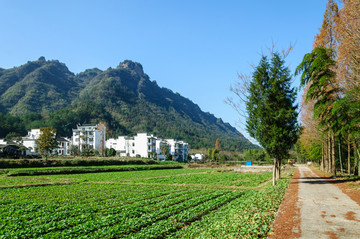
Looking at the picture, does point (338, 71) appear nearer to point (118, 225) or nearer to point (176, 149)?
point (118, 225)

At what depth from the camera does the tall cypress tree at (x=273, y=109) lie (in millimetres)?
23656

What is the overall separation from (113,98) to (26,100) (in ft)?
187

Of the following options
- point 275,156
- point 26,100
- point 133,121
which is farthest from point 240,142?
point 275,156

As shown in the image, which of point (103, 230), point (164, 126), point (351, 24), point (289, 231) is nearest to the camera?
point (289, 231)

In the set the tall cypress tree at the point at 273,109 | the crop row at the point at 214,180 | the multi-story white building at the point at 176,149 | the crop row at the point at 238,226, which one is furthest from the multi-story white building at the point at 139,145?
the crop row at the point at 238,226

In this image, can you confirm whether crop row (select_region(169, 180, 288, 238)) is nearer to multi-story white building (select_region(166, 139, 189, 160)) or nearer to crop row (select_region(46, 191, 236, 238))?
crop row (select_region(46, 191, 236, 238))

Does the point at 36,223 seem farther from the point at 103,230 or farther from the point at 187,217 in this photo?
the point at 187,217

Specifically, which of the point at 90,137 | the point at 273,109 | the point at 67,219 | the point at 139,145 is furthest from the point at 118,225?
the point at 139,145

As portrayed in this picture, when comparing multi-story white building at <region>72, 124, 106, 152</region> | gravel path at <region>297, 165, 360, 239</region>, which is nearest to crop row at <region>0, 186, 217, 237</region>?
gravel path at <region>297, 165, 360, 239</region>

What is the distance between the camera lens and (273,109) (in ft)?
79.8

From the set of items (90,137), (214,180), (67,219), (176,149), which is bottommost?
(176,149)

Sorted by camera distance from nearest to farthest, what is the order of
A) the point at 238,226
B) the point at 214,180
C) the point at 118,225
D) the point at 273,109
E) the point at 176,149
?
1. the point at 238,226
2. the point at 118,225
3. the point at 273,109
4. the point at 214,180
5. the point at 176,149

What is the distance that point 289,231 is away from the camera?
820 centimetres

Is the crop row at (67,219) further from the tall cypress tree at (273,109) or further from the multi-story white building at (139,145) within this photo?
the multi-story white building at (139,145)
